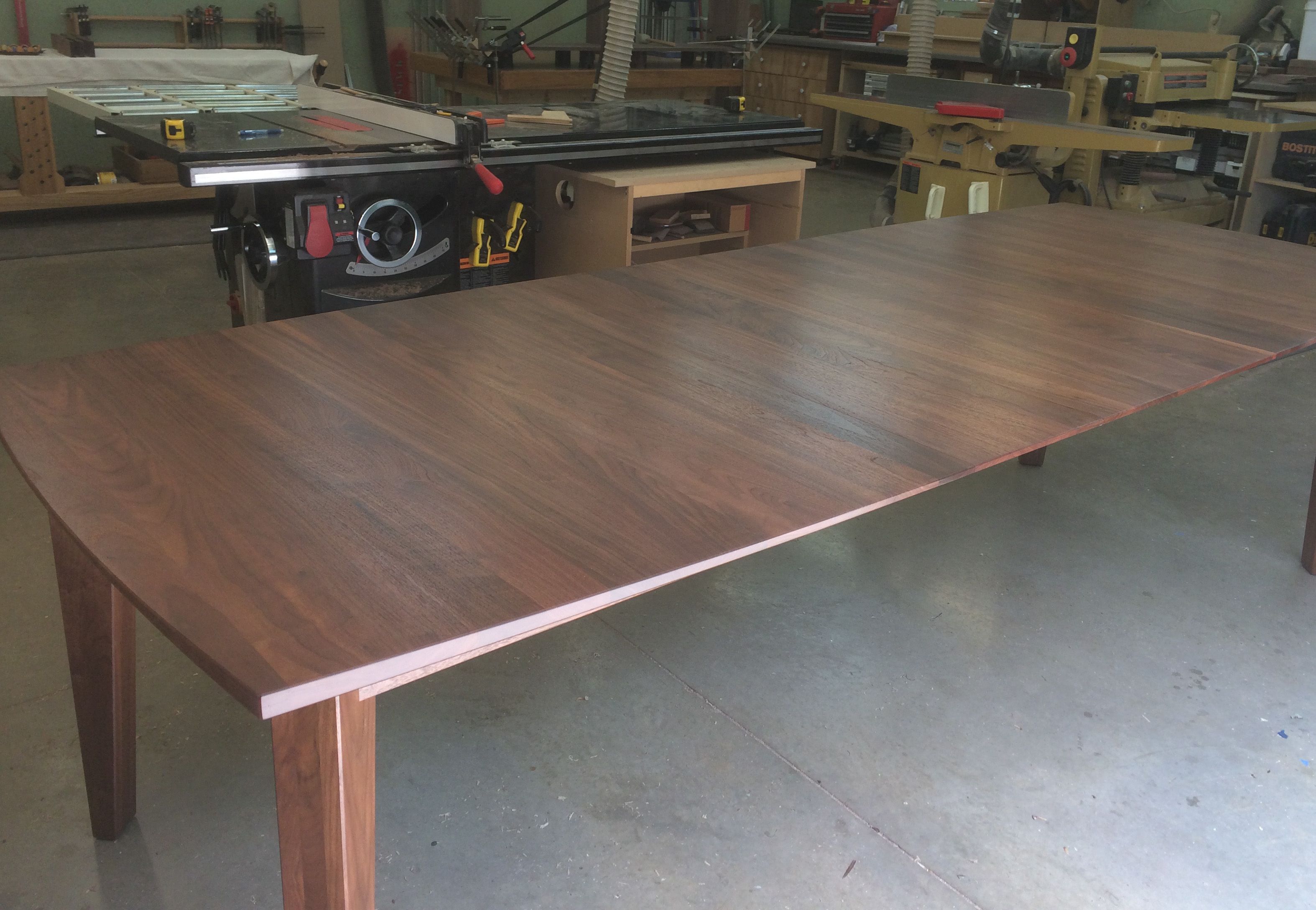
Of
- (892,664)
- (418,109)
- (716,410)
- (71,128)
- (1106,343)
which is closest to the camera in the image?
(716,410)

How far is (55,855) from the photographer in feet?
4.38

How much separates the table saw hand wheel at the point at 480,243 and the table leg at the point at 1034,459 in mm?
1316

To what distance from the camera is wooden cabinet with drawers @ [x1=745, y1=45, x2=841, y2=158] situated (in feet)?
19.6

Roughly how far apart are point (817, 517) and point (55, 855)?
1.06 m

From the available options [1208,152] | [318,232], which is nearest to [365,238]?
[318,232]

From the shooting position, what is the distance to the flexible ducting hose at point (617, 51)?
3076mm

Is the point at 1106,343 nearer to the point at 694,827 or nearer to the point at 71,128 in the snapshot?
the point at 694,827

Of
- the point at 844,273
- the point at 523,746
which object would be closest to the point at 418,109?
the point at 844,273

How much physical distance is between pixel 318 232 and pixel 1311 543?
2022 millimetres

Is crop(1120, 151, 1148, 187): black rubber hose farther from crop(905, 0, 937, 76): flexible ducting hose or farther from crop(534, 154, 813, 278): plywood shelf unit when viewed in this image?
crop(534, 154, 813, 278): plywood shelf unit

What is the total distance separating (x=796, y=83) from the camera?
6.11 m

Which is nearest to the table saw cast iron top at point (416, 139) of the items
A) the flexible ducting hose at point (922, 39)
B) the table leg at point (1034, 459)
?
the table leg at point (1034, 459)

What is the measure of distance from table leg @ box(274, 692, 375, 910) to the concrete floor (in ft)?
1.67

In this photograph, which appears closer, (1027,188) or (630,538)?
(630,538)
